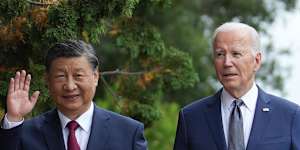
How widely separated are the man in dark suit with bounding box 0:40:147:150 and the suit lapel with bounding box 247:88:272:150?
70cm

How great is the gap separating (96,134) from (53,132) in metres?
0.28

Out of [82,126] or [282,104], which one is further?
[282,104]

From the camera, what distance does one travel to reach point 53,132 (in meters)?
5.46

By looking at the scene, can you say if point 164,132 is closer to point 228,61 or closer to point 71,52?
point 228,61

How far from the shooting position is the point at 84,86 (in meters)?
5.34

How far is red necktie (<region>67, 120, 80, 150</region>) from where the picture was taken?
5.34 metres

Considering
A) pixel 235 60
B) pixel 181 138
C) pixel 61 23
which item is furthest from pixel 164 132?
pixel 235 60

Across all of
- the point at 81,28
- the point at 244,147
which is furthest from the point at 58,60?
the point at 244,147

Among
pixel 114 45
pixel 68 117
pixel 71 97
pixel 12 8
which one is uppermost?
pixel 12 8

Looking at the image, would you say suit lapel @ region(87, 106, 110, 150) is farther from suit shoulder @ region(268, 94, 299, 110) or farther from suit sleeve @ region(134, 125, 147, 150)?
suit shoulder @ region(268, 94, 299, 110)

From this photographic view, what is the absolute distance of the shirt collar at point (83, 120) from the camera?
5453 mm

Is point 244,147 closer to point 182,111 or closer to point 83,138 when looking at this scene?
point 182,111

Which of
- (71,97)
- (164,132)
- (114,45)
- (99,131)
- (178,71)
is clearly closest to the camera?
(71,97)

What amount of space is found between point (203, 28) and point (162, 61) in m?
10.6
